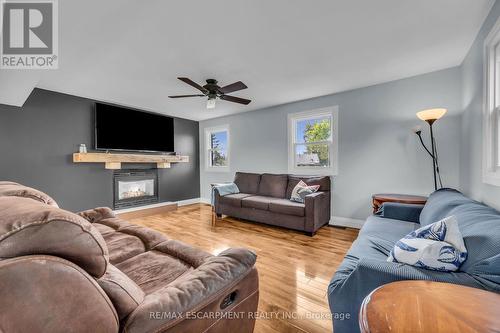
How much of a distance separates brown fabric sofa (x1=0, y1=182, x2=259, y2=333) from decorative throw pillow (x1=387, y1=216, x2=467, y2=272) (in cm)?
83

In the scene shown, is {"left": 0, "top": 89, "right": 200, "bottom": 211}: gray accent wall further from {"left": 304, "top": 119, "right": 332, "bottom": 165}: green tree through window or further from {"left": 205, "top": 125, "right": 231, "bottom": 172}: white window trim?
{"left": 304, "top": 119, "right": 332, "bottom": 165}: green tree through window

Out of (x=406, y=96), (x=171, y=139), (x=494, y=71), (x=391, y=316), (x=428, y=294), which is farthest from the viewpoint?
(x=171, y=139)

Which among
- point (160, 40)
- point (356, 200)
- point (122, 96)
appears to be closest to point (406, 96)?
point (356, 200)

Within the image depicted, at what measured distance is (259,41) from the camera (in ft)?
7.28

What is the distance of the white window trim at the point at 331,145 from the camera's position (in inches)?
151

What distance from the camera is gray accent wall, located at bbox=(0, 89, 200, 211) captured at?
11.0 feet

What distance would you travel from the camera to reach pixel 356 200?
3621 millimetres

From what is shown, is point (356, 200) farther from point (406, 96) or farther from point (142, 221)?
point (142, 221)

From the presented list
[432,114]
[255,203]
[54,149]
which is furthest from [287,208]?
[54,149]

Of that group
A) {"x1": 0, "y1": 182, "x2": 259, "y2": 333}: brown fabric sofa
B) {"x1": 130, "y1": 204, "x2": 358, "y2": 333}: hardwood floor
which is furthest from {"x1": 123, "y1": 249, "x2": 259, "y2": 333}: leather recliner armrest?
{"x1": 130, "y1": 204, "x2": 358, "y2": 333}: hardwood floor

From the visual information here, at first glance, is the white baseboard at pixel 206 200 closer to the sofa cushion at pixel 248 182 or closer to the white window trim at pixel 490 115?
the sofa cushion at pixel 248 182

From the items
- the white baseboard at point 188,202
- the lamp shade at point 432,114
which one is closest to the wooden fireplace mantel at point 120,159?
the white baseboard at point 188,202

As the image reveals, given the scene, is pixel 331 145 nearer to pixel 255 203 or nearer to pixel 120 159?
pixel 255 203

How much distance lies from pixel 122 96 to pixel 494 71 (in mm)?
4938
